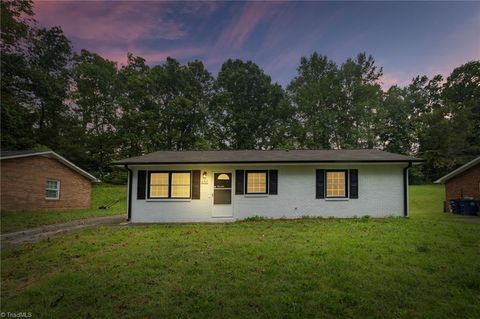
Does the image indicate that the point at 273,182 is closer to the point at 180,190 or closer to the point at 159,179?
the point at 180,190

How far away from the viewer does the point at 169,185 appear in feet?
40.7

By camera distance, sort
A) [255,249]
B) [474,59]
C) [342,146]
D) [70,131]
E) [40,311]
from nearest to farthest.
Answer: [40,311] < [255,249] < [70,131] < [342,146] < [474,59]

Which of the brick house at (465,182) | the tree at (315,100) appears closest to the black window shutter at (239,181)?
the brick house at (465,182)

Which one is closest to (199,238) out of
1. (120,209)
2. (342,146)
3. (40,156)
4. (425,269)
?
(425,269)

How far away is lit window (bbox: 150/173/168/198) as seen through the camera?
12.4 metres

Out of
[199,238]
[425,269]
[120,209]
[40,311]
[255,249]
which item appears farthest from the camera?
[120,209]

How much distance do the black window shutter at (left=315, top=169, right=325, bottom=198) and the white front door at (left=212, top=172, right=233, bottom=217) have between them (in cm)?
388

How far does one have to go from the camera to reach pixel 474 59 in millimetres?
38406

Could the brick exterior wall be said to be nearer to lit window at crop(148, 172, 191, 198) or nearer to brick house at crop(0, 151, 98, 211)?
brick house at crop(0, 151, 98, 211)

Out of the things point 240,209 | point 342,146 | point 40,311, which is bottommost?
point 40,311

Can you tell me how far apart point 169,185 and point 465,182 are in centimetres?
1759

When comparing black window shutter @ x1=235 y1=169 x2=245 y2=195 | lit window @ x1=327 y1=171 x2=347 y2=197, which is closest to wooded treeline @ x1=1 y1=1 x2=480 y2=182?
black window shutter @ x1=235 y1=169 x2=245 y2=195

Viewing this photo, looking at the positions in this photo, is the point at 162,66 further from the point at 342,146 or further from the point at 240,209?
the point at 240,209

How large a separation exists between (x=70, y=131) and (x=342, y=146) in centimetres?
3175
